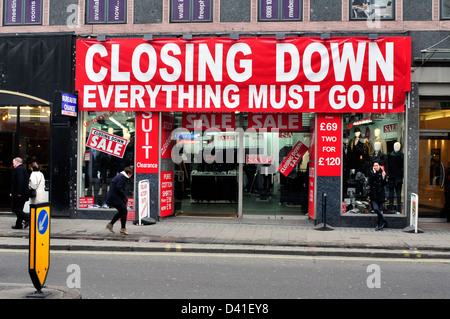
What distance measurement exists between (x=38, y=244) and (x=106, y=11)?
10.2 meters

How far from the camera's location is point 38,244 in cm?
560

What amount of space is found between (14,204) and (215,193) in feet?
19.4

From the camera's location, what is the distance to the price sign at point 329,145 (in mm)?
13266

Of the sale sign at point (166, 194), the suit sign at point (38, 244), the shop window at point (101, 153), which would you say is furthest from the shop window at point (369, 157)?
A: the suit sign at point (38, 244)

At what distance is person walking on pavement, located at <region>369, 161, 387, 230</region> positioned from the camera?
40.9ft

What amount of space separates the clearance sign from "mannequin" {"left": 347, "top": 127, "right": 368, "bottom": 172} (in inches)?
35.2

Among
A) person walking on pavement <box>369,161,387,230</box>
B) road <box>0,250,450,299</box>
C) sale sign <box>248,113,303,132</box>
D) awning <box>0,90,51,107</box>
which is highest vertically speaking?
awning <box>0,90,51,107</box>

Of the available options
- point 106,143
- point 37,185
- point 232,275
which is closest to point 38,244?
point 232,275

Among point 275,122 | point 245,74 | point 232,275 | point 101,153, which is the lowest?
point 232,275

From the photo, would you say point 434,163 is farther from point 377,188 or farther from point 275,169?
point 275,169

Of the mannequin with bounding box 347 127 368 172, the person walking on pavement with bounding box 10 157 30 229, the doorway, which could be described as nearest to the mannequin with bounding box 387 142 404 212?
the mannequin with bounding box 347 127 368 172

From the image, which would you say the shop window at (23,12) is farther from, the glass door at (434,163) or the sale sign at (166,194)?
the glass door at (434,163)

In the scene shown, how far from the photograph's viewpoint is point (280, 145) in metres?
14.3

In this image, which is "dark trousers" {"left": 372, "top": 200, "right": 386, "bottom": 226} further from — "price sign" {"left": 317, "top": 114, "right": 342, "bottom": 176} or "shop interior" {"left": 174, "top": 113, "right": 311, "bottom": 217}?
"shop interior" {"left": 174, "top": 113, "right": 311, "bottom": 217}
